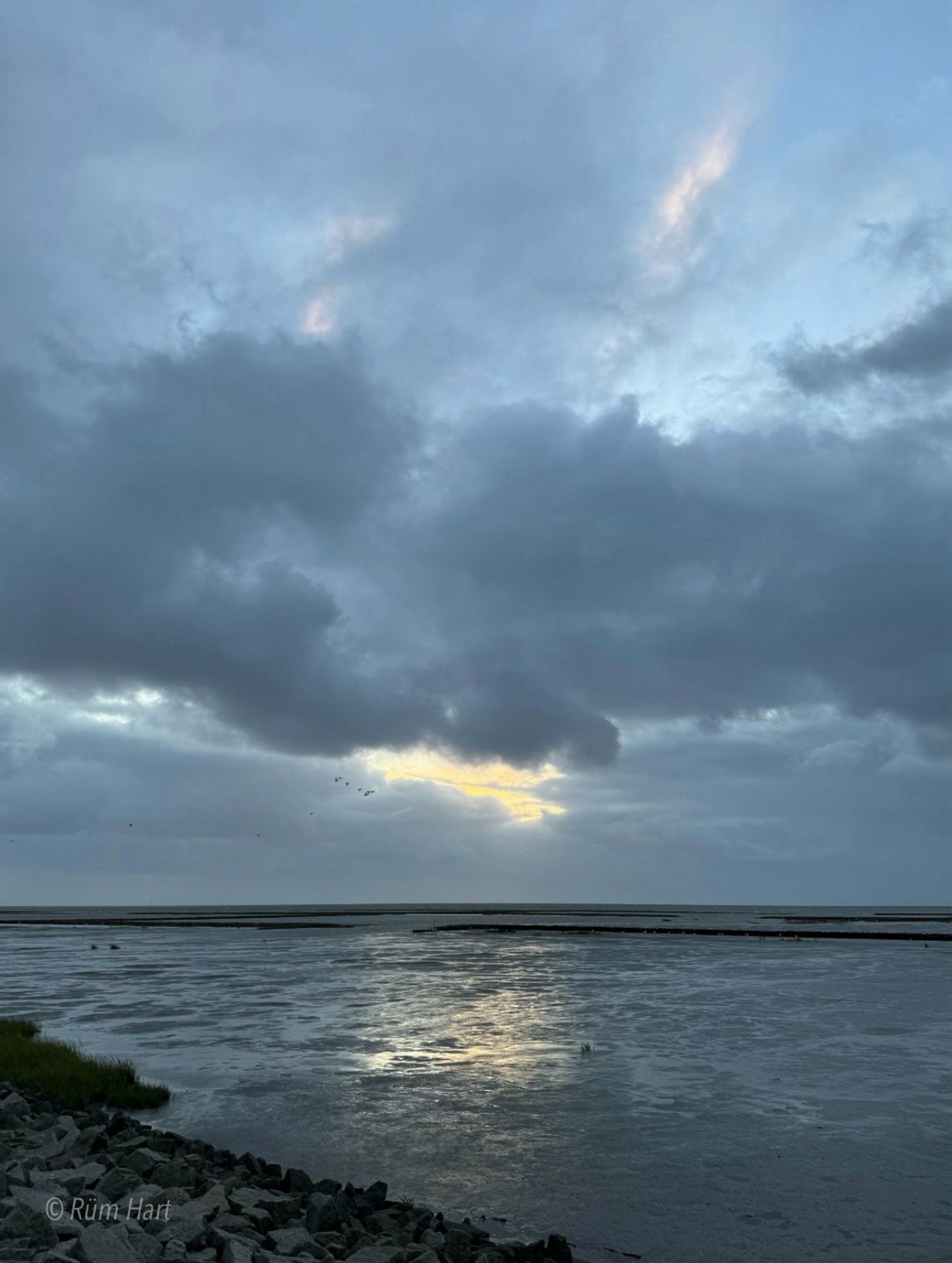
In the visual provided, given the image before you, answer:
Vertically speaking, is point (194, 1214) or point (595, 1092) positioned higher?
point (194, 1214)

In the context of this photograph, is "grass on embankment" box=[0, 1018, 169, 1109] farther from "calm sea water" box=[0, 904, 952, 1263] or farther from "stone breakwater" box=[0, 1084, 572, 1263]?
"stone breakwater" box=[0, 1084, 572, 1263]

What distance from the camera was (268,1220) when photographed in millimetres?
11812

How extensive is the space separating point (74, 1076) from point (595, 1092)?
12.1 m

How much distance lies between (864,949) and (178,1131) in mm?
73077

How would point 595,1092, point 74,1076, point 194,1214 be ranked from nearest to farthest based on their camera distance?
point 194,1214
point 595,1092
point 74,1076

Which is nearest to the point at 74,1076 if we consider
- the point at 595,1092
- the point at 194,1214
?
the point at 595,1092

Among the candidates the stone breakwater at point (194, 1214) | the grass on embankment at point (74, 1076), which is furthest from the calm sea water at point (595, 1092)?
the stone breakwater at point (194, 1214)

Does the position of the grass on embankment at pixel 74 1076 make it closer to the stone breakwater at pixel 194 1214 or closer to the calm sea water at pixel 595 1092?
the calm sea water at pixel 595 1092

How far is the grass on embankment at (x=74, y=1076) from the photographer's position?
2088cm

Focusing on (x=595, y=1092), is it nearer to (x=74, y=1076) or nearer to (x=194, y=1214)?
(x=74, y=1076)

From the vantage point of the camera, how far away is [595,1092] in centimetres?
2186

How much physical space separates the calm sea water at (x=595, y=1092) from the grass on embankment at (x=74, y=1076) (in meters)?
0.91

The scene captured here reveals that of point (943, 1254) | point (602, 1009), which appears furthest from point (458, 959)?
point (943, 1254)

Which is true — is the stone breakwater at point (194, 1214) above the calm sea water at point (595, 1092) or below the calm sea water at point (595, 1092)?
above
